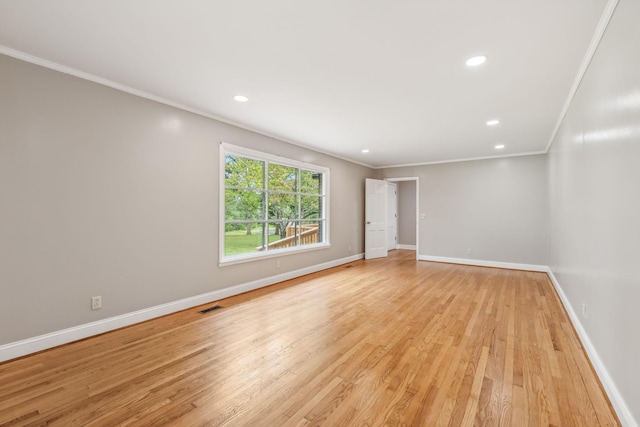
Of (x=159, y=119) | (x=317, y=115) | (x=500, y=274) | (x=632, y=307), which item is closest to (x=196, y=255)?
(x=159, y=119)

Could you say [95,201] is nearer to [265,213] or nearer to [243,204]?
[243,204]

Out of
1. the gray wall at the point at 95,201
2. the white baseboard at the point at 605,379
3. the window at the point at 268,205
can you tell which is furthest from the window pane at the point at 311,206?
the white baseboard at the point at 605,379

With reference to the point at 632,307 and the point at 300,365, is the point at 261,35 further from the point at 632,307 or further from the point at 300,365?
the point at 632,307

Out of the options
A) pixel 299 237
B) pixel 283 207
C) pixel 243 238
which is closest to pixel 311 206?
pixel 299 237

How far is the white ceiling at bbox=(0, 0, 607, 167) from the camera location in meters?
1.89

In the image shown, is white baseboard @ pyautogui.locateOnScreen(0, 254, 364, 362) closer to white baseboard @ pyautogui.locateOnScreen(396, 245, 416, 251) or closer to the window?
the window

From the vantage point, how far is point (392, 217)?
935 cm

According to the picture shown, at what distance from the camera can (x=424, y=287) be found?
477 cm

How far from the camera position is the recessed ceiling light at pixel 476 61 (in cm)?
242

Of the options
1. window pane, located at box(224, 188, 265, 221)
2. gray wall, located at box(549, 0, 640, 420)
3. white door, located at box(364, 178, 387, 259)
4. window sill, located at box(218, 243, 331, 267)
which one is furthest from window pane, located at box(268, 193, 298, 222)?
gray wall, located at box(549, 0, 640, 420)

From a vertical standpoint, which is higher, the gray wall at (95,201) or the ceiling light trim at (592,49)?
the ceiling light trim at (592,49)

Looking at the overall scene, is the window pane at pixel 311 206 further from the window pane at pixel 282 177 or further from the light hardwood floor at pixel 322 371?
the light hardwood floor at pixel 322 371

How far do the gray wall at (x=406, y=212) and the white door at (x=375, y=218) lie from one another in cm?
196

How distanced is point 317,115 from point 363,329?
274 cm
